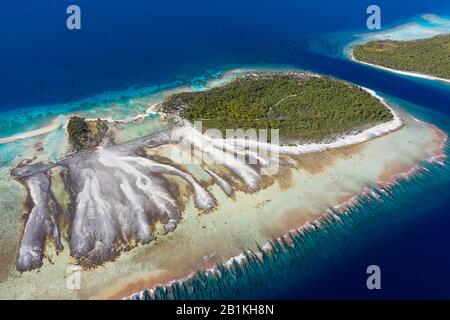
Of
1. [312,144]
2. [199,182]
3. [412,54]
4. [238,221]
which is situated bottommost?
[238,221]

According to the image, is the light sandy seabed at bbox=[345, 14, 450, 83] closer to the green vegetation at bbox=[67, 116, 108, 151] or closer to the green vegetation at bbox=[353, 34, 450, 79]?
the green vegetation at bbox=[353, 34, 450, 79]

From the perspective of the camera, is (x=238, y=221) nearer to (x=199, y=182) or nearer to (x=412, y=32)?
(x=199, y=182)

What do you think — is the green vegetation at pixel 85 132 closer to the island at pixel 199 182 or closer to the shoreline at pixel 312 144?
the island at pixel 199 182

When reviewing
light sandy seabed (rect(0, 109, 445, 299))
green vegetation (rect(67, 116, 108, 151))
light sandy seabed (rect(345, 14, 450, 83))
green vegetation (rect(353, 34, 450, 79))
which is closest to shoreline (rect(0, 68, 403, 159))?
light sandy seabed (rect(0, 109, 445, 299))

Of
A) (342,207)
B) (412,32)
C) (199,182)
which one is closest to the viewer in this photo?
(342,207)

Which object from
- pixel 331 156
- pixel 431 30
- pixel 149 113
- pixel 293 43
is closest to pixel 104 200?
pixel 149 113

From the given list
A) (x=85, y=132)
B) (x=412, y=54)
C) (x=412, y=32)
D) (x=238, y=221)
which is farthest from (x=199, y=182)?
(x=412, y=32)

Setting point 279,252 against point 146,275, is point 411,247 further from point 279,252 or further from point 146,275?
point 146,275
